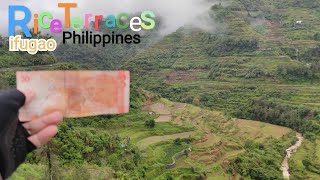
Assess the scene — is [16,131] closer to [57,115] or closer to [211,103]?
[57,115]

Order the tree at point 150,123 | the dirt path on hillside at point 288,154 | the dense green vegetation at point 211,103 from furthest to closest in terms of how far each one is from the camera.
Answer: the tree at point 150,123 < the dirt path on hillside at point 288,154 < the dense green vegetation at point 211,103

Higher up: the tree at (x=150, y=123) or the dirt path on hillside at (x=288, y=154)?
the tree at (x=150, y=123)

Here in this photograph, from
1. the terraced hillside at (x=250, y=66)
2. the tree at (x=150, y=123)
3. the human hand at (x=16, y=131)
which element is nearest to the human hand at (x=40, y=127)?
the human hand at (x=16, y=131)

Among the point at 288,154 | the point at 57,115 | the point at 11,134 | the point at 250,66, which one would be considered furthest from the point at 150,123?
the point at 11,134

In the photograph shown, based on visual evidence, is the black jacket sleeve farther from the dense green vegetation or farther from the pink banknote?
the dense green vegetation

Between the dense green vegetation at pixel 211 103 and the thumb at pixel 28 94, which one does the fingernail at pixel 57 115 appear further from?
the dense green vegetation at pixel 211 103

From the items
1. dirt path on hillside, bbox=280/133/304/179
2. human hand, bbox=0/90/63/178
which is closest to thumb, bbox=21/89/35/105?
human hand, bbox=0/90/63/178

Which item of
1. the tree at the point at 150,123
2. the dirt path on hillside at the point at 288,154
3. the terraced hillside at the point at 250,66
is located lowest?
the dirt path on hillside at the point at 288,154
